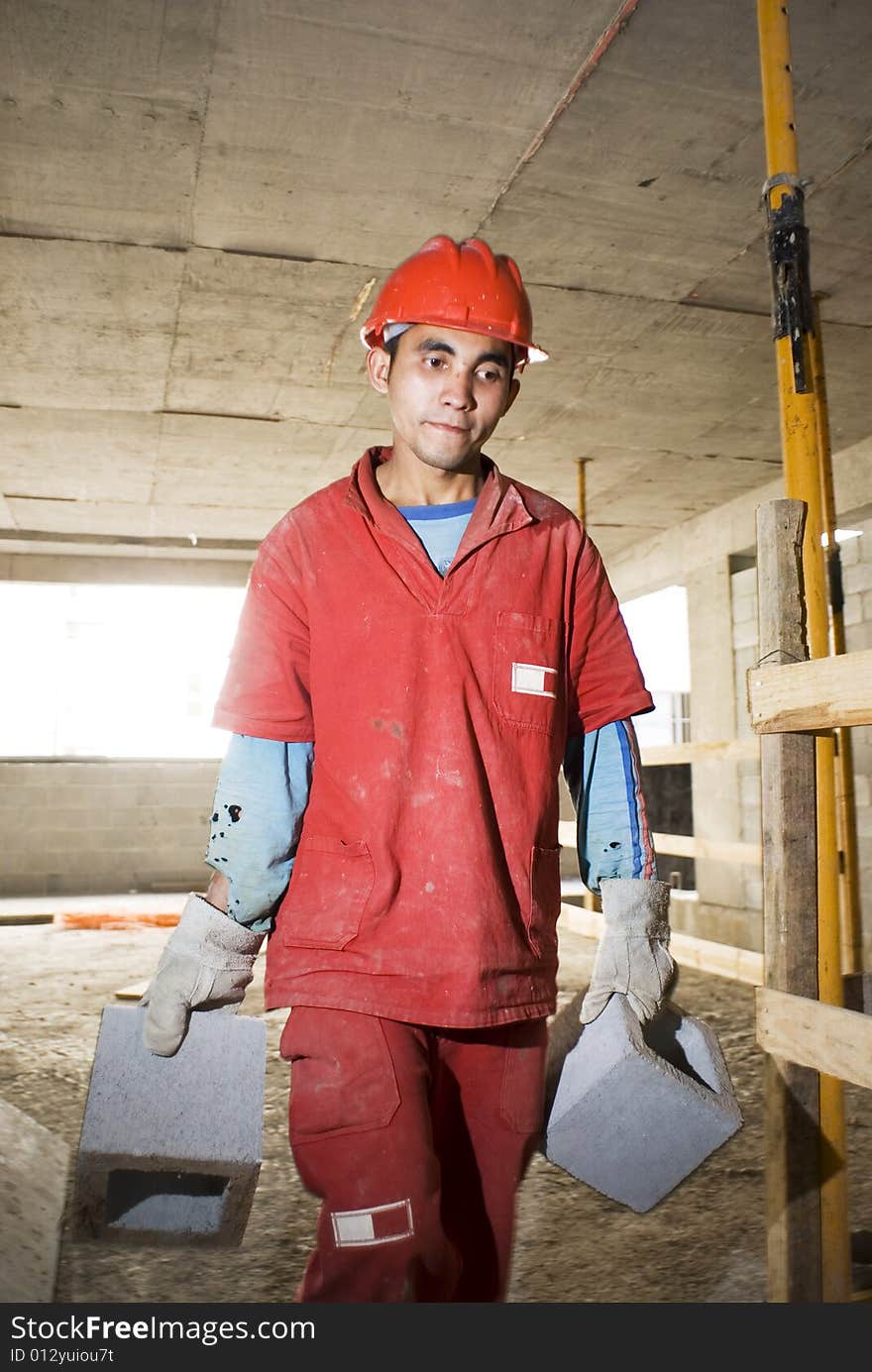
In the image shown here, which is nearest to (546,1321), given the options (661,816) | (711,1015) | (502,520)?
A: (502,520)

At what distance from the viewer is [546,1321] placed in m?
1.73

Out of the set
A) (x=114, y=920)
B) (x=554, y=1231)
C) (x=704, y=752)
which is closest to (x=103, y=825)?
(x=114, y=920)

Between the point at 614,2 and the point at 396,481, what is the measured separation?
8.13ft

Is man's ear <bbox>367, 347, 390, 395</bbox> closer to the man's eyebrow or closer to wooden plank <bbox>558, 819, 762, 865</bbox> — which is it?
the man's eyebrow

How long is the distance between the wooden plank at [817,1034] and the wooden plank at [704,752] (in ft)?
11.1

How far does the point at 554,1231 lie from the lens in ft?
10.9

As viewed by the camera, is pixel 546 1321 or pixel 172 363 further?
pixel 172 363

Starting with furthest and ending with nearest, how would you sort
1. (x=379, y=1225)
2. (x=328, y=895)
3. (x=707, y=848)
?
(x=707, y=848)
(x=328, y=895)
(x=379, y=1225)

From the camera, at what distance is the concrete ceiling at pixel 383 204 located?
3.66 metres

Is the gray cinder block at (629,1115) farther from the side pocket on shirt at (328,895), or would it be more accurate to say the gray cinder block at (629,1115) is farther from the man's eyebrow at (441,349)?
the man's eyebrow at (441,349)

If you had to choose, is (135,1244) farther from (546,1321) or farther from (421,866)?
(421,866)

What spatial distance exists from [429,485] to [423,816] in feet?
2.05

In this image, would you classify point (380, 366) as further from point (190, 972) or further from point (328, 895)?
point (190, 972)

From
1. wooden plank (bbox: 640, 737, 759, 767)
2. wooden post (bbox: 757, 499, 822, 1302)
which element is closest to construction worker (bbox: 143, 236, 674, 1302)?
wooden post (bbox: 757, 499, 822, 1302)
